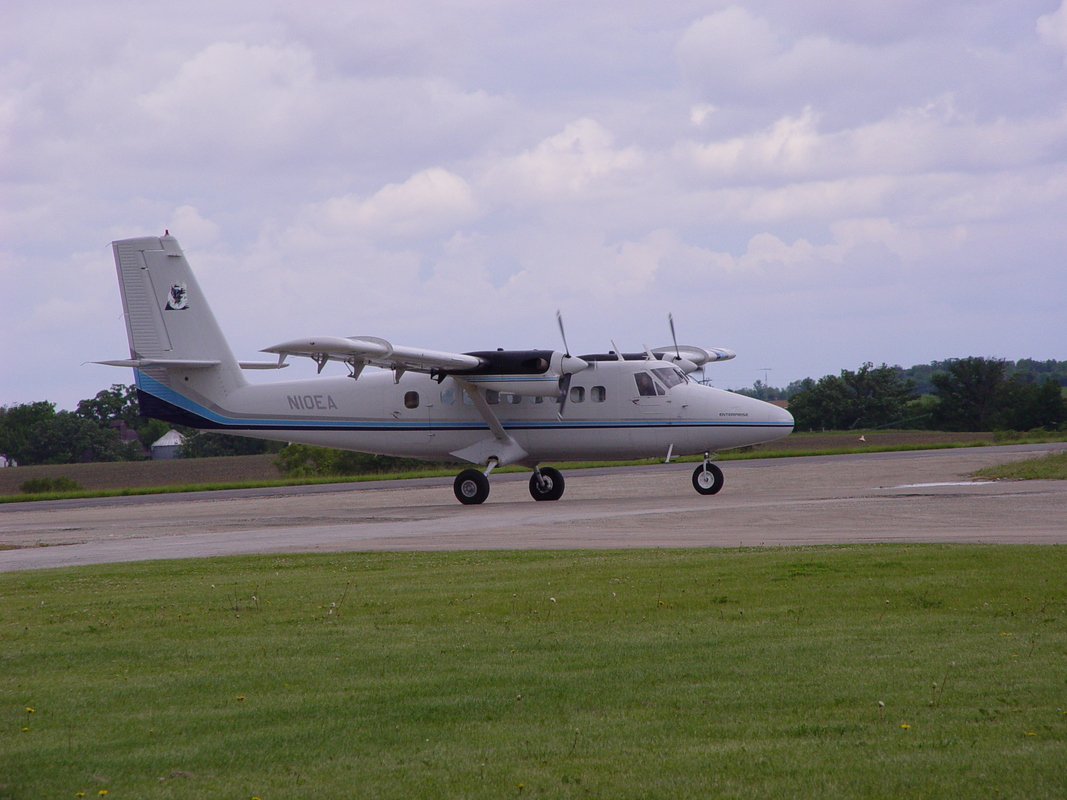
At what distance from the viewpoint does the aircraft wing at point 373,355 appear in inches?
875

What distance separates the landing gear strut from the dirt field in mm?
31046

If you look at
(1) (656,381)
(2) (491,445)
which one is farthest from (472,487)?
(1) (656,381)

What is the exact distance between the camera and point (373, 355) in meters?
23.3

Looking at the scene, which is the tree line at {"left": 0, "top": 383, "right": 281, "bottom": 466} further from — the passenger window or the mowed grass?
the mowed grass

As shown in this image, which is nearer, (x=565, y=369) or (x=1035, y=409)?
(x=565, y=369)

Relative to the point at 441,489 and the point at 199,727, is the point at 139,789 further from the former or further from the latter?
the point at 441,489

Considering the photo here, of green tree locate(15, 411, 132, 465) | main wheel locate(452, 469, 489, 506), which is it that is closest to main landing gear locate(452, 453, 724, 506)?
main wheel locate(452, 469, 489, 506)

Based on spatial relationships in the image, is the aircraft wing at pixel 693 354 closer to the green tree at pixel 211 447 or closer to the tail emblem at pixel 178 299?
the tail emblem at pixel 178 299

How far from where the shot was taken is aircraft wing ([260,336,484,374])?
73.0 ft

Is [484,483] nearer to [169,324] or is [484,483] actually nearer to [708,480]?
[708,480]

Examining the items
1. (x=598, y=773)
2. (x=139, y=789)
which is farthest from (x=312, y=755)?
(x=598, y=773)

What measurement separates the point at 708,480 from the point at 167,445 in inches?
3762

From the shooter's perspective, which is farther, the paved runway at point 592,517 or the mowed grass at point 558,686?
the paved runway at point 592,517

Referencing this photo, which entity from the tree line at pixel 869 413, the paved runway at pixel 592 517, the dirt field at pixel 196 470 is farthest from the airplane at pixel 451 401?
the tree line at pixel 869 413
